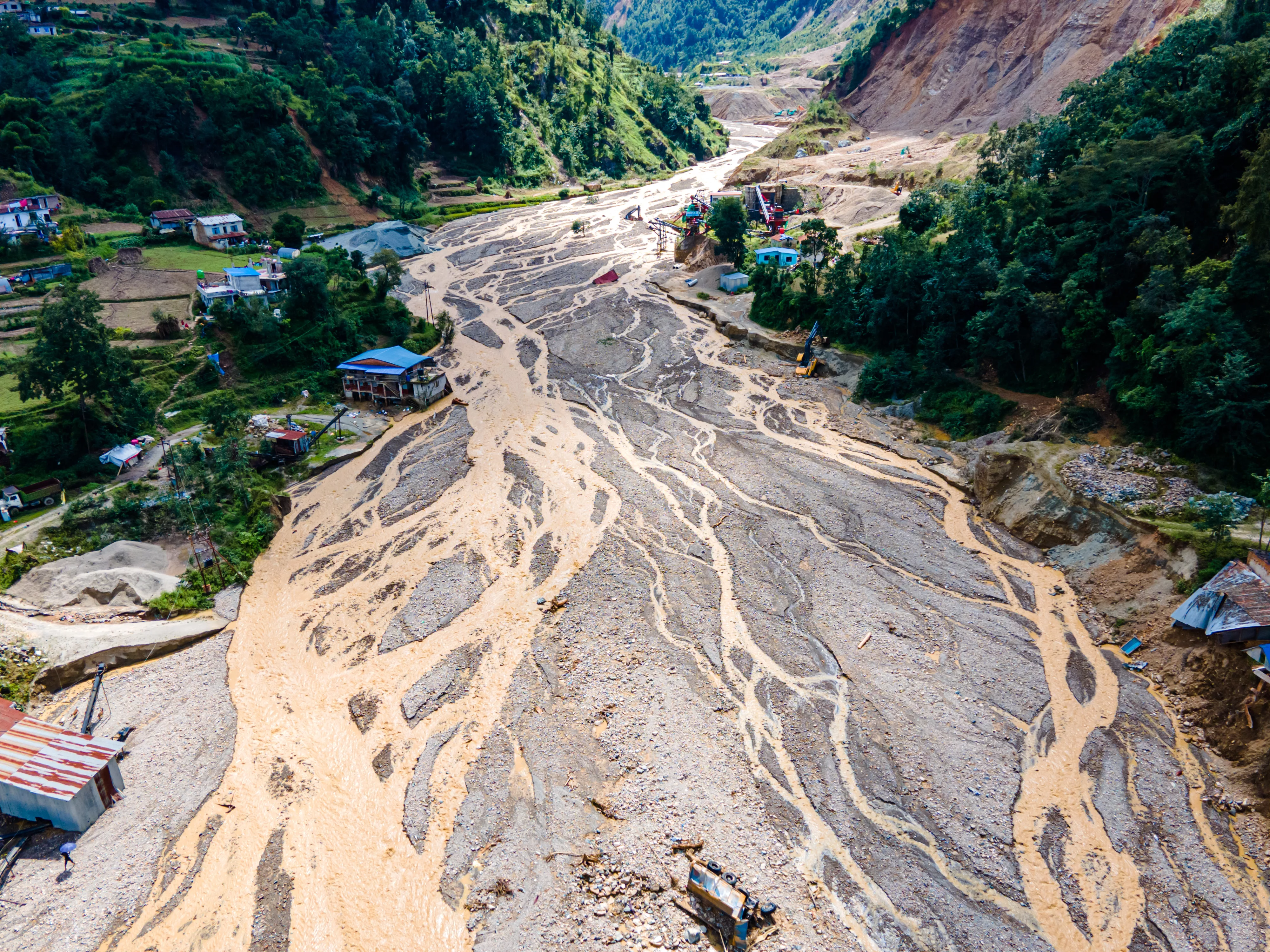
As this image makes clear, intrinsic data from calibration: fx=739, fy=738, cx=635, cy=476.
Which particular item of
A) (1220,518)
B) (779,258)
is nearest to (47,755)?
(1220,518)

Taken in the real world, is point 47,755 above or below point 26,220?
below

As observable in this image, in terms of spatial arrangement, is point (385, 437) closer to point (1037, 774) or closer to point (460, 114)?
point (1037, 774)

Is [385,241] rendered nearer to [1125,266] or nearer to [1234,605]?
[1125,266]

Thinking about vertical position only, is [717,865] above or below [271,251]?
below

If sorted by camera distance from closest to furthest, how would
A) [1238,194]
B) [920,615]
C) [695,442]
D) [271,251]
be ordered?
[920,615] → [1238,194] → [695,442] → [271,251]

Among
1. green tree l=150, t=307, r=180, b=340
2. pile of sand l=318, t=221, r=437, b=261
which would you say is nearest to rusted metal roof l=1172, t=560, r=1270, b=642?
green tree l=150, t=307, r=180, b=340

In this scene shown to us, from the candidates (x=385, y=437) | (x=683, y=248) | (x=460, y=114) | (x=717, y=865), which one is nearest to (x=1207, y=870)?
(x=717, y=865)

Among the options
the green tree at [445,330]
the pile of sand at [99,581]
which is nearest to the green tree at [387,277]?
the green tree at [445,330]
